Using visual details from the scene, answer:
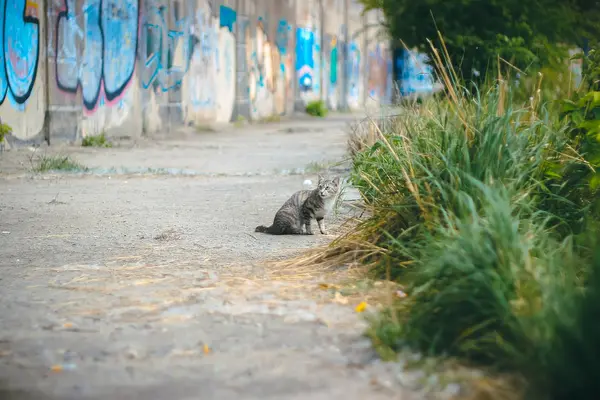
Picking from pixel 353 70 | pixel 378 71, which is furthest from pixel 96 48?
pixel 378 71

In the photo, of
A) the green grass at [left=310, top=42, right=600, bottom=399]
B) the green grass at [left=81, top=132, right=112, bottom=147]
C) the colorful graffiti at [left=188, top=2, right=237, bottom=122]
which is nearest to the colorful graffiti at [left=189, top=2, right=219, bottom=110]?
the colorful graffiti at [left=188, top=2, right=237, bottom=122]

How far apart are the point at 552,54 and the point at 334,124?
1204 centimetres

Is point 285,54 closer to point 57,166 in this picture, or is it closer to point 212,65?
point 212,65

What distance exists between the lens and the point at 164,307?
4633mm

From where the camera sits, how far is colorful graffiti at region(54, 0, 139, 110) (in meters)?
14.5

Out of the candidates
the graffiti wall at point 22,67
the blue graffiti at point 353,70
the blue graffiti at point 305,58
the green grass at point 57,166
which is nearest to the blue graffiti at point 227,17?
the blue graffiti at point 305,58

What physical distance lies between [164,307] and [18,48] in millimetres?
9656

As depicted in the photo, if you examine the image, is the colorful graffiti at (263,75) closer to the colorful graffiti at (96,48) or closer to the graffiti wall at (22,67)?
the colorful graffiti at (96,48)

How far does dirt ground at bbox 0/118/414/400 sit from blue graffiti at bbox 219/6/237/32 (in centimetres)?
1292

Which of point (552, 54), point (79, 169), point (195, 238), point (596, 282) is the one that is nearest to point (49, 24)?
point (79, 169)

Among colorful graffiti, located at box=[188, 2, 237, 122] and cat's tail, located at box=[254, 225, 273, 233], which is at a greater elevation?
colorful graffiti, located at box=[188, 2, 237, 122]

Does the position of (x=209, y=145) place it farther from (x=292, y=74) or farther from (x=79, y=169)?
(x=292, y=74)

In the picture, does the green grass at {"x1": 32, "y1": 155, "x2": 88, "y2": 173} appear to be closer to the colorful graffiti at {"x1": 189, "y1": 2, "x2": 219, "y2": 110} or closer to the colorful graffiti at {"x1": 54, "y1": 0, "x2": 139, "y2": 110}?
the colorful graffiti at {"x1": 54, "y1": 0, "x2": 139, "y2": 110}

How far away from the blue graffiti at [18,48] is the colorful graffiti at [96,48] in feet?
2.07
